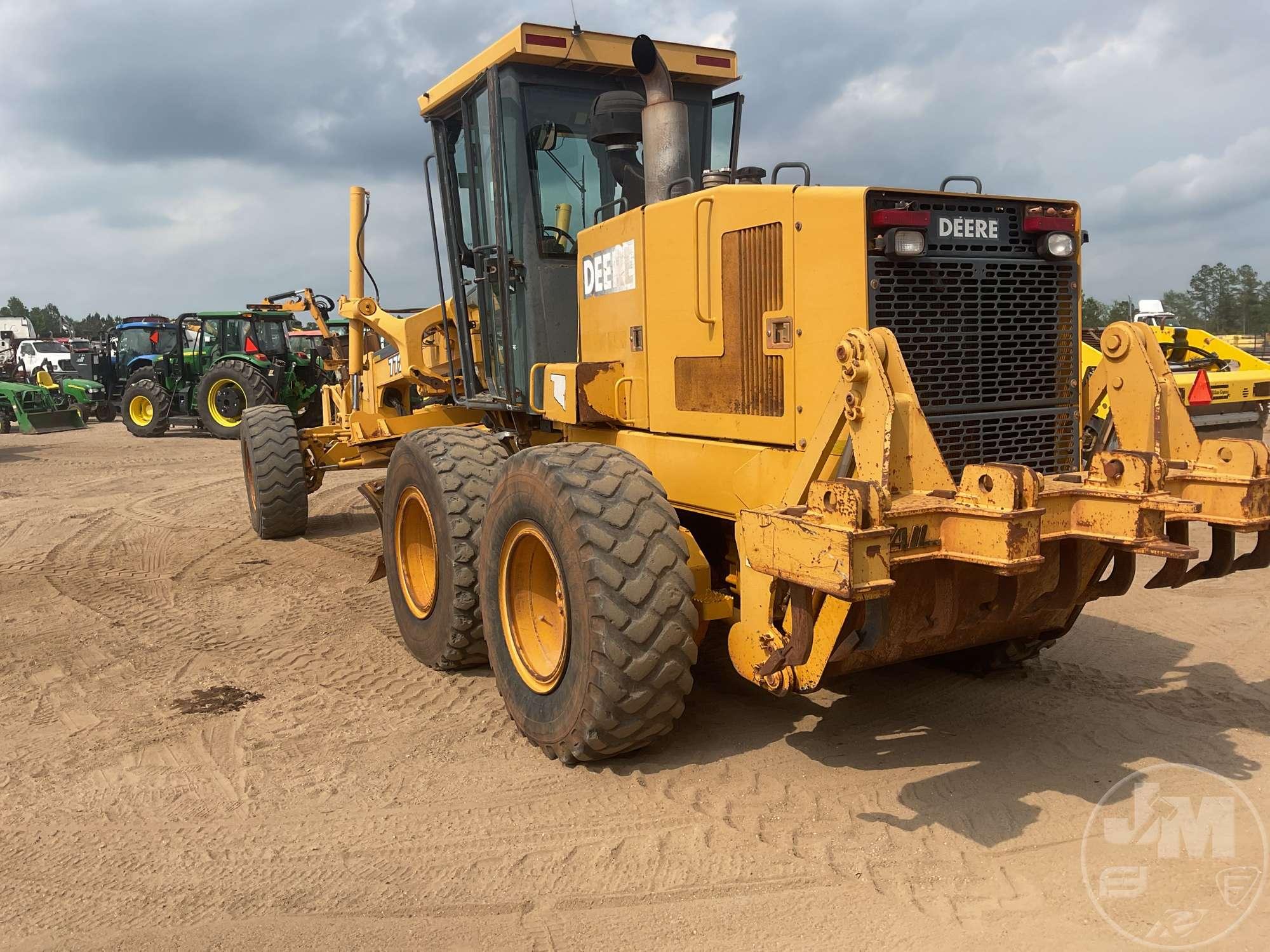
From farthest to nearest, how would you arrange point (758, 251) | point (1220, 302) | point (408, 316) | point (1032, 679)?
point (1220, 302), point (408, 316), point (1032, 679), point (758, 251)

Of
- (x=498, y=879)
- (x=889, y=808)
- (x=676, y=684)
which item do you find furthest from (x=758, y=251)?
(x=498, y=879)

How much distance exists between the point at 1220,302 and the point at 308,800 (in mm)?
73399

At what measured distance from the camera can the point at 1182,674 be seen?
203 inches

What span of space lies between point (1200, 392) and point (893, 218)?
24.5 ft

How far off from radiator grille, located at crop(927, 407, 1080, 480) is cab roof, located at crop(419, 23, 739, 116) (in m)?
2.85

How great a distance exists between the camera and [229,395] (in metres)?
19.9

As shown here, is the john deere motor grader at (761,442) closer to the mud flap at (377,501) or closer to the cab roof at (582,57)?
the cab roof at (582,57)

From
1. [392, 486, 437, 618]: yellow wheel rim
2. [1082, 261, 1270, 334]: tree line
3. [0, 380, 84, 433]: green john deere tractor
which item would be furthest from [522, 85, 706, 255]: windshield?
[1082, 261, 1270, 334]: tree line

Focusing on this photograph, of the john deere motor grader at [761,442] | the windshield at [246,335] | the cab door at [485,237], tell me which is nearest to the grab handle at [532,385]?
the john deere motor grader at [761,442]

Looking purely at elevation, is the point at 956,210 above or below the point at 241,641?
above

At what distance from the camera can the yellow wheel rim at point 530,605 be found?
175 inches

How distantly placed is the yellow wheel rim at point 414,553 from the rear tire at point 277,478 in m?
3.69

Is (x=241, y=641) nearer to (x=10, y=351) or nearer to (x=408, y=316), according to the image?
(x=408, y=316)

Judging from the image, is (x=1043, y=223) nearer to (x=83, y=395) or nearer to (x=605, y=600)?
(x=605, y=600)
